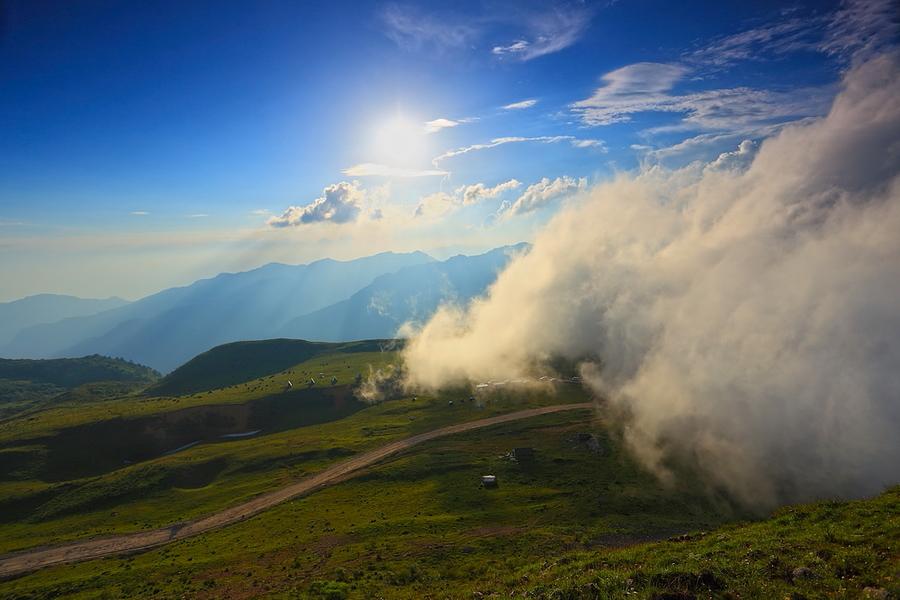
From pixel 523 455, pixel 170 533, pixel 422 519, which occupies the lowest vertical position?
pixel 170 533

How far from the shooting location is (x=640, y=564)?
36.8 metres

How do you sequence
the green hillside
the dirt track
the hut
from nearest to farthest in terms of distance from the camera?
the green hillside, the dirt track, the hut

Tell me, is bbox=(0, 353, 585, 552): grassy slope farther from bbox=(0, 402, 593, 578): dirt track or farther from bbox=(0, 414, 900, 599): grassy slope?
bbox=(0, 414, 900, 599): grassy slope

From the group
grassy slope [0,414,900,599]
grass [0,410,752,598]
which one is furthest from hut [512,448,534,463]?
grassy slope [0,414,900,599]

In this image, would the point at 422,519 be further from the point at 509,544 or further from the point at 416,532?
the point at 509,544

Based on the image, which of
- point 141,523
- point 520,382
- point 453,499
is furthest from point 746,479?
point 141,523

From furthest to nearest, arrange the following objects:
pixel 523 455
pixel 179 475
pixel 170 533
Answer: pixel 179 475, pixel 523 455, pixel 170 533

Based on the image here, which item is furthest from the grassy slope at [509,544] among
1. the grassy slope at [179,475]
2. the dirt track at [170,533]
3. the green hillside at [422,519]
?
the grassy slope at [179,475]

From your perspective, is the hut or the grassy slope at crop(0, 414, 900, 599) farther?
the hut

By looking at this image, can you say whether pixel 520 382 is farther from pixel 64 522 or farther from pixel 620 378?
pixel 64 522

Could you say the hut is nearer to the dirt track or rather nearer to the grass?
the grass

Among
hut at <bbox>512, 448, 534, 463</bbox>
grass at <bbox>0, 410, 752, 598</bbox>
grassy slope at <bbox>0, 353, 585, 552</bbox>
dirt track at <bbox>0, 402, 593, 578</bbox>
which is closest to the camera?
grass at <bbox>0, 410, 752, 598</bbox>

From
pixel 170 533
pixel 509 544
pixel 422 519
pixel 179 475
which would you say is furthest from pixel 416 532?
pixel 179 475

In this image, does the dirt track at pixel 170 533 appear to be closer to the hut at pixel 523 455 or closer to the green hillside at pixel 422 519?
the green hillside at pixel 422 519
